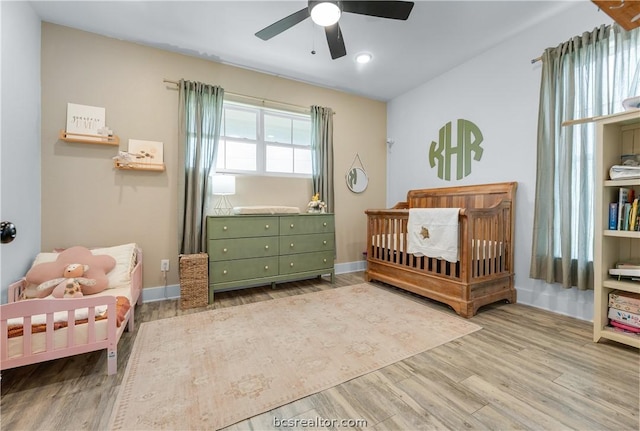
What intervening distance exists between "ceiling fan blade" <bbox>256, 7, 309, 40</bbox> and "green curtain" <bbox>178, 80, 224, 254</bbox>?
1.22m

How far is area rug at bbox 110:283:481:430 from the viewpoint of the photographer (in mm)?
1332

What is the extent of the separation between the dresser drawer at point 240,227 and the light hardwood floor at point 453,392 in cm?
118

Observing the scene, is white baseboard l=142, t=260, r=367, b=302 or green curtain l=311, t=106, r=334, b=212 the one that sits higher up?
green curtain l=311, t=106, r=334, b=212

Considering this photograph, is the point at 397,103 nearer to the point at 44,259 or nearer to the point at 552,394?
the point at 552,394

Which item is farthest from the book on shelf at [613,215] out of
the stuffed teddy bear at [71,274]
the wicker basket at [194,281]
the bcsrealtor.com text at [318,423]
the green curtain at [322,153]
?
the stuffed teddy bear at [71,274]

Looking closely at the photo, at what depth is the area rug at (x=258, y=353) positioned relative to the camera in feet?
4.37

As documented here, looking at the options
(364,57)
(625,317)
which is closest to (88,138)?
(364,57)

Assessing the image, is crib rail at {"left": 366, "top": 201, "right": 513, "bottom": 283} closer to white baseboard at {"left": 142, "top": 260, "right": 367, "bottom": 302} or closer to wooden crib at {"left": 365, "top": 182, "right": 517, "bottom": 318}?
wooden crib at {"left": 365, "top": 182, "right": 517, "bottom": 318}

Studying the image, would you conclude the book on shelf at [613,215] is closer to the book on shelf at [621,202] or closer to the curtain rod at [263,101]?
the book on shelf at [621,202]

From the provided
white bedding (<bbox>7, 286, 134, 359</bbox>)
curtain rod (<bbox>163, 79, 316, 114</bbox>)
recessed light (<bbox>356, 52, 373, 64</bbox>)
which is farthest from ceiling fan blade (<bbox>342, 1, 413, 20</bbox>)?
white bedding (<bbox>7, 286, 134, 359</bbox>)

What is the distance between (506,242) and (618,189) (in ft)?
3.25

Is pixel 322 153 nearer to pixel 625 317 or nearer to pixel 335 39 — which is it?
pixel 335 39

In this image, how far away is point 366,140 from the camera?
438cm

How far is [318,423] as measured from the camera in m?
1.23
